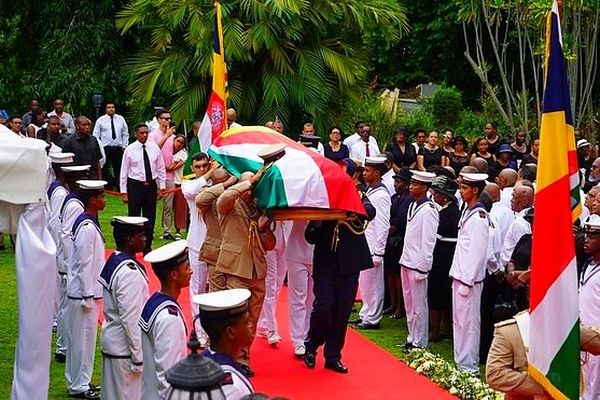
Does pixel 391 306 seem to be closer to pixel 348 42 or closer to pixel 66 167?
pixel 66 167

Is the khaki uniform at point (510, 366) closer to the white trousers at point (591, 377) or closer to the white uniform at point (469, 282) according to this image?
the white trousers at point (591, 377)

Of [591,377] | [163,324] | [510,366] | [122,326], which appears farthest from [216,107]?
[510,366]

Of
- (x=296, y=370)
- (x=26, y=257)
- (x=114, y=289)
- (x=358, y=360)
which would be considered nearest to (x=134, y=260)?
(x=114, y=289)

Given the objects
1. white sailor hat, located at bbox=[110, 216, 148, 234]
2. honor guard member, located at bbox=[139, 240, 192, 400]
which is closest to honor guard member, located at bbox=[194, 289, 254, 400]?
honor guard member, located at bbox=[139, 240, 192, 400]

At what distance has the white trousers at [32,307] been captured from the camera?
603cm

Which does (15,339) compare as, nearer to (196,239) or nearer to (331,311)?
(196,239)

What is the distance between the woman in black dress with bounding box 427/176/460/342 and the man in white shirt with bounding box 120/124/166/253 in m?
5.33

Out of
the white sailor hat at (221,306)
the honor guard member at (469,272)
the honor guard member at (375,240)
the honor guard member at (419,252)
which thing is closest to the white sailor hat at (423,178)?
the honor guard member at (419,252)

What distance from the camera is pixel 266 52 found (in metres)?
20.9

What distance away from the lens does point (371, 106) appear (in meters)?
24.9

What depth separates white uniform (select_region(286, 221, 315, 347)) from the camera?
11.3 m

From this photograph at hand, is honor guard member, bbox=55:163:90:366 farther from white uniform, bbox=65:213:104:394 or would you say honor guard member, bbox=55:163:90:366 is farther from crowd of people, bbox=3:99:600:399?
white uniform, bbox=65:213:104:394

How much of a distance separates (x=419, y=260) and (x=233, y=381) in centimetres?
664

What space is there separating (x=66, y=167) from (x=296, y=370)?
3.11m
